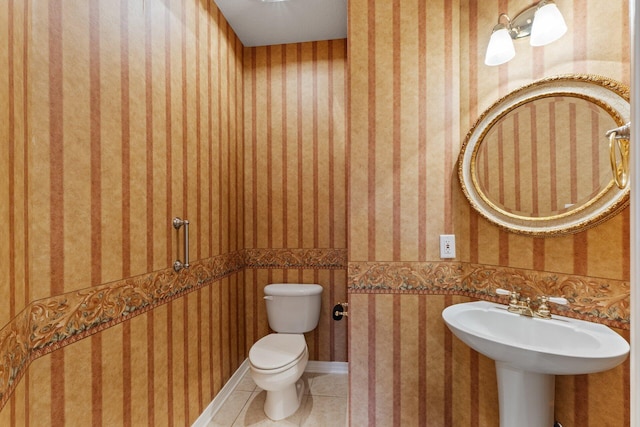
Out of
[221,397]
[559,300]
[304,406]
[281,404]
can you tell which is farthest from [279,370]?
[559,300]

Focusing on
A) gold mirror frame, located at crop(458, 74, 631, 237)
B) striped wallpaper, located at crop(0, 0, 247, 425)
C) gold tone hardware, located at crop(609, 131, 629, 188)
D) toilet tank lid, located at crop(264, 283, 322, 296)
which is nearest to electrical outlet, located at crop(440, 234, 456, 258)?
gold mirror frame, located at crop(458, 74, 631, 237)

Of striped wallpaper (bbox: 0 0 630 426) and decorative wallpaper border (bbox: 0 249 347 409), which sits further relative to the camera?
striped wallpaper (bbox: 0 0 630 426)

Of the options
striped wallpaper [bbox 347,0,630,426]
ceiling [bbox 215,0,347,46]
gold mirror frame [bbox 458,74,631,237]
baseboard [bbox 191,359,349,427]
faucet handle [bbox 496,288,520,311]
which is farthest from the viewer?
ceiling [bbox 215,0,347,46]

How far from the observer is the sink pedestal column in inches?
45.3

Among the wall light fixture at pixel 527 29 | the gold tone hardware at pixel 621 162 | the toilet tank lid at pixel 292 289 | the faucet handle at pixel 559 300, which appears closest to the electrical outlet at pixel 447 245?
the faucet handle at pixel 559 300

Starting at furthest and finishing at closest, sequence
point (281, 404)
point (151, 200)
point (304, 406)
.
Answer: point (304, 406) → point (281, 404) → point (151, 200)

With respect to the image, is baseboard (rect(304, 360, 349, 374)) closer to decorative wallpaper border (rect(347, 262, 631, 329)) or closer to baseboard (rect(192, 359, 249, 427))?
baseboard (rect(192, 359, 249, 427))

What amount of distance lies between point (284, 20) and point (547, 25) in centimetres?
160

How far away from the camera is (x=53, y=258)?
0.95 meters

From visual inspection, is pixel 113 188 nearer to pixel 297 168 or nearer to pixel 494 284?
pixel 297 168

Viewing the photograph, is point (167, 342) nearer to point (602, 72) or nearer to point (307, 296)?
point (307, 296)

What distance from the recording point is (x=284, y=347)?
6.15ft

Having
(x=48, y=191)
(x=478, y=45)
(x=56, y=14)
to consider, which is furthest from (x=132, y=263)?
(x=478, y=45)

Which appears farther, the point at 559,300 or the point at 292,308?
the point at 292,308
